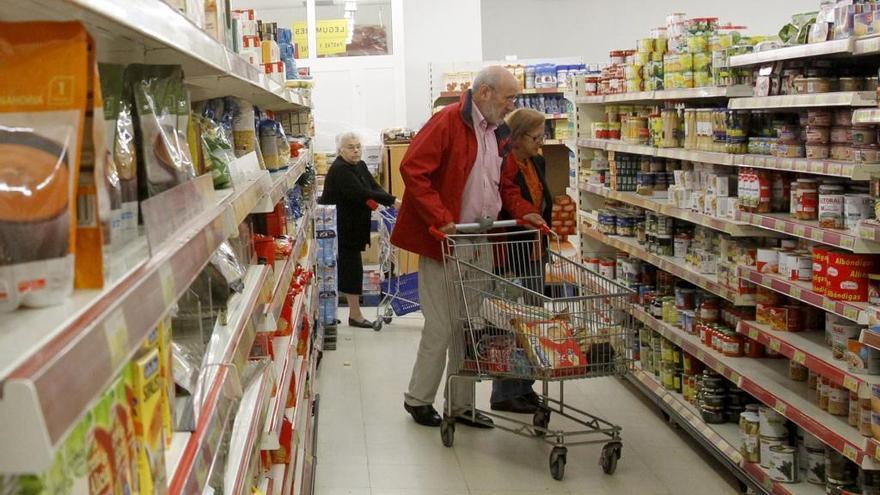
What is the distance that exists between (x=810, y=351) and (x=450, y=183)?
207 cm

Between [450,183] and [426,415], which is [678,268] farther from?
[426,415]

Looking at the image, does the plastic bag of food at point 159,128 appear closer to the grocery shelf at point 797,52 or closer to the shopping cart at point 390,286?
the grocery shelf at point 797,52

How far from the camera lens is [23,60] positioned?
38.1 inches

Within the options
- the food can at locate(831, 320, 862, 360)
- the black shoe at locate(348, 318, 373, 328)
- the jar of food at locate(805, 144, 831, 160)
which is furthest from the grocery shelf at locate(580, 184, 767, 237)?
the black shoe at locate(348, 318, 373, 328)

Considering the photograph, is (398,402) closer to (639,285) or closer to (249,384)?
(639,285)

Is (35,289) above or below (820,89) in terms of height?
below

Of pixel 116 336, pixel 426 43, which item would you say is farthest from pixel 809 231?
pixel 426 43

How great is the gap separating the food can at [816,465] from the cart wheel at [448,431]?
1.84 m

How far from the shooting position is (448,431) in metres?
5.21

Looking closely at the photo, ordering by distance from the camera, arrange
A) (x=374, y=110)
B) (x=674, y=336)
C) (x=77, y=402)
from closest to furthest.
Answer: (x=77, y=402)
(x=674, y=336)
(x=374, y=110)

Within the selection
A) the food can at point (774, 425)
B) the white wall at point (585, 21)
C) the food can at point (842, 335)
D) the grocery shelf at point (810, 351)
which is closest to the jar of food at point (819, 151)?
the food can at point (842, 335)

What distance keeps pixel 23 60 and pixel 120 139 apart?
41 centimetres

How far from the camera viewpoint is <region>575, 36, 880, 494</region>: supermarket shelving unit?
11.0 ft

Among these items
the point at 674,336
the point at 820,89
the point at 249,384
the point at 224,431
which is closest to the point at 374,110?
the point at 674,336
